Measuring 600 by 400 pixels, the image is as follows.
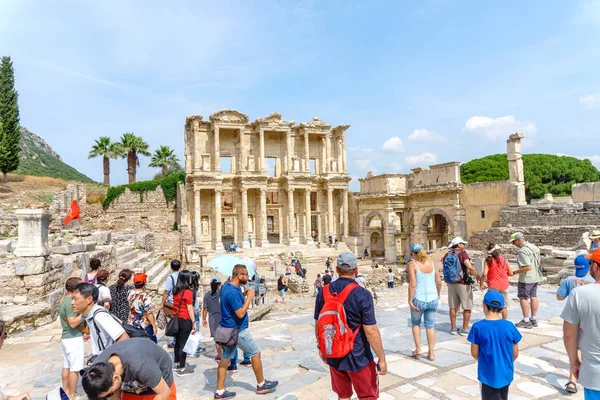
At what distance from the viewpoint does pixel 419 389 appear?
14.4 ft

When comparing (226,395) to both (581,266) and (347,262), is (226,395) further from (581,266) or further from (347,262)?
(581,266)

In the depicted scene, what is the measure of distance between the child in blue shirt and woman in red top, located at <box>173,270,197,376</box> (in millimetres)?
3709

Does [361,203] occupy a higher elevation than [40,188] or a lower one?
lower

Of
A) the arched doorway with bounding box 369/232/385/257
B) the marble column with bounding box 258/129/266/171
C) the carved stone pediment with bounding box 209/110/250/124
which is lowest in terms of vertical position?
the arched doorway with bounding box 369/232/385/257

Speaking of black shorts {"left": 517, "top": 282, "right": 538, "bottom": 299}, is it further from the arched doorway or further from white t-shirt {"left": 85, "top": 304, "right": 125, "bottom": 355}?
the arched doorway

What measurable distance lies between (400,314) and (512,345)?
551 centimetres

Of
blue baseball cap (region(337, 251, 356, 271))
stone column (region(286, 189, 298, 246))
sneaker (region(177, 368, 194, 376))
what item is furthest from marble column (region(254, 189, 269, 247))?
blue baseball cap (region(337, 251, 356, 271))

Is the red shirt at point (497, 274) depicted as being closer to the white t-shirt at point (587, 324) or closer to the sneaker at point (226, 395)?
the white t-shirt at point (587, 324)

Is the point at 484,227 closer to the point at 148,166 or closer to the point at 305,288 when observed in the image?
the point at 305,288

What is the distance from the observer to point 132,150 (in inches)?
1484

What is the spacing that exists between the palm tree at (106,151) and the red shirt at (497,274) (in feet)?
123

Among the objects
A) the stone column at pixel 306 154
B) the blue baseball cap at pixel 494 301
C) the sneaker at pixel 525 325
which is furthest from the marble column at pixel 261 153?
the blue baseball cap at pixel 494 301

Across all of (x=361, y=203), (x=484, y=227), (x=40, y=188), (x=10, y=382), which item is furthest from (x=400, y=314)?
(x=40, y=188)

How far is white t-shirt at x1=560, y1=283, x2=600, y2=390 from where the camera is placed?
3021 millimetres
